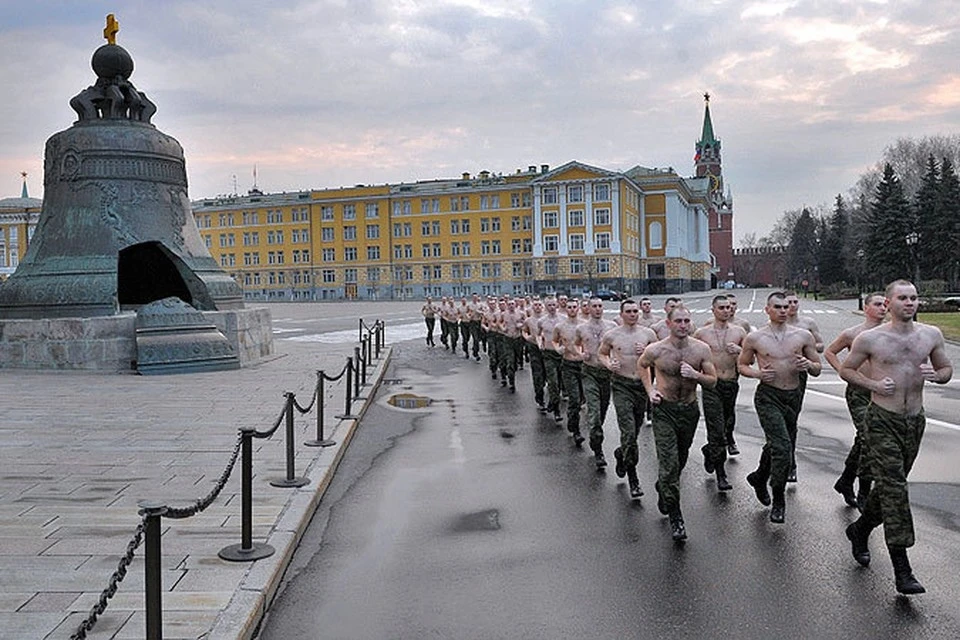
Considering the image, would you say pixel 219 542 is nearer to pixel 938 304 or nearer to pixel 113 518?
pixel 113 518

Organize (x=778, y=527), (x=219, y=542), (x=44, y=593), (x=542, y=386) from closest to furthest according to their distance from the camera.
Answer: (x=44, y=593), (x=219, y=542), (x=778, y=527), (x=542, y=386)

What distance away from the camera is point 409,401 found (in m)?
15.6

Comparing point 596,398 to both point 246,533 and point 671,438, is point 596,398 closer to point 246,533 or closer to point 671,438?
point 671,438

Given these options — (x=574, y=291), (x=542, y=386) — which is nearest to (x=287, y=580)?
(x=542, y=386)

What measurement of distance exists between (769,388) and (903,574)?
7.63ft

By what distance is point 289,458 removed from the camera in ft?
27.5

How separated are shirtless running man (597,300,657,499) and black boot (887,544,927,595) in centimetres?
280

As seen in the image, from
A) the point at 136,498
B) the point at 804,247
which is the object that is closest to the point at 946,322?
the point at 136,498

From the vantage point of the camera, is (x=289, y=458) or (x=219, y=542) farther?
(x=289, y=458)

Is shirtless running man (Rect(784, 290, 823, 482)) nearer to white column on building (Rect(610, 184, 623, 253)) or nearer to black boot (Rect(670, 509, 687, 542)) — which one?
black boot (Rect(670, 509, 687, 542))

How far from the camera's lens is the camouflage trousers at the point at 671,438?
6.97m

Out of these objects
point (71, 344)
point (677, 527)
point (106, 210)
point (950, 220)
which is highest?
point (950, 220)

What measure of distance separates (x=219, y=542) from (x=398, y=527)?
1542 mm

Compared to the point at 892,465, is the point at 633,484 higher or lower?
lower
